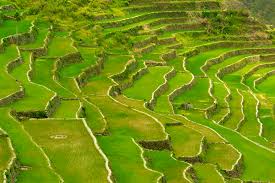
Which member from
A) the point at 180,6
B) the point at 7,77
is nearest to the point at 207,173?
the point at 7,77

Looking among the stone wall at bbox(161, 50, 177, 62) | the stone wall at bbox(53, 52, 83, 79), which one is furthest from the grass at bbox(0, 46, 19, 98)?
the stone wall at bbox(161, 50, 177, 62)

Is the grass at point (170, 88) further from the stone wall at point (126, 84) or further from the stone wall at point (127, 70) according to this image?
the stone wall at point (127, 70)

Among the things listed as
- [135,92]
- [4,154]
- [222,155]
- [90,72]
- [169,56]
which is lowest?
[169,56]

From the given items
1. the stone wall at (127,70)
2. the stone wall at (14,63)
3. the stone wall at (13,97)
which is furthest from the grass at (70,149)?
the stone wall at (127,70)

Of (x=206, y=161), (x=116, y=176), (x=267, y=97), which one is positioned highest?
(x=116, y=176)

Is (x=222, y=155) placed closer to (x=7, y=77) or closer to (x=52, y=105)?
(x=52, y=105)

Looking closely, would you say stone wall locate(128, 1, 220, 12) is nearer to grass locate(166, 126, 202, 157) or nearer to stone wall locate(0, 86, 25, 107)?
grass locate(166, 126, 202, 157)

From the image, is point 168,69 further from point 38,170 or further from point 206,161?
point 38,170

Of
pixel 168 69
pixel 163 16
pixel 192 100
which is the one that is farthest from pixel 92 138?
pixel 163 16
